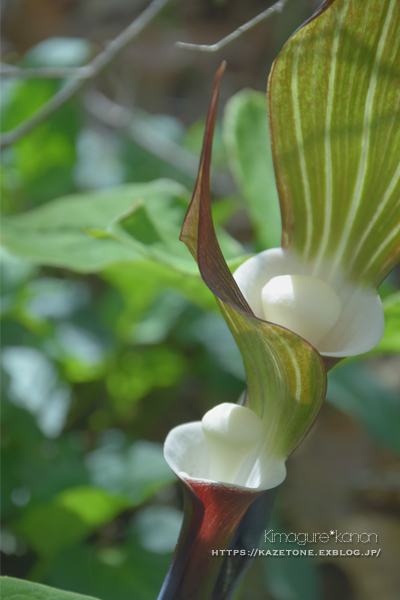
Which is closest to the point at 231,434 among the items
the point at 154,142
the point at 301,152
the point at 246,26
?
the point at 301,152

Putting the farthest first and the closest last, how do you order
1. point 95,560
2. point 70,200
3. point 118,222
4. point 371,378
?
point 371,378
point 95,560
point 70,200
point 118,222

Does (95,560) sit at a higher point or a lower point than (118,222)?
lower

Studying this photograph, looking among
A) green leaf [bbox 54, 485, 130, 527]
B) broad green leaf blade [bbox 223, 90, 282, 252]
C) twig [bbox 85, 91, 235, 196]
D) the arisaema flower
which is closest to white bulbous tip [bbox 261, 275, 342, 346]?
the arisaema flower

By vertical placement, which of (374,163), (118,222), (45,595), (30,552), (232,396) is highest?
(374,163)

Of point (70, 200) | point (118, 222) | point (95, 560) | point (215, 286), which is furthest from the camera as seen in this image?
point (95, 560)

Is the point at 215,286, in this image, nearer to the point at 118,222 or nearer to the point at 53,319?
the point at 118,222

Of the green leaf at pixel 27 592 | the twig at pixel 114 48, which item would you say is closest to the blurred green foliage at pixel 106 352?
the twig at pixel 114 48

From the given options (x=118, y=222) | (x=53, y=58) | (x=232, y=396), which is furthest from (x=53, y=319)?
(x=118, y=222)
